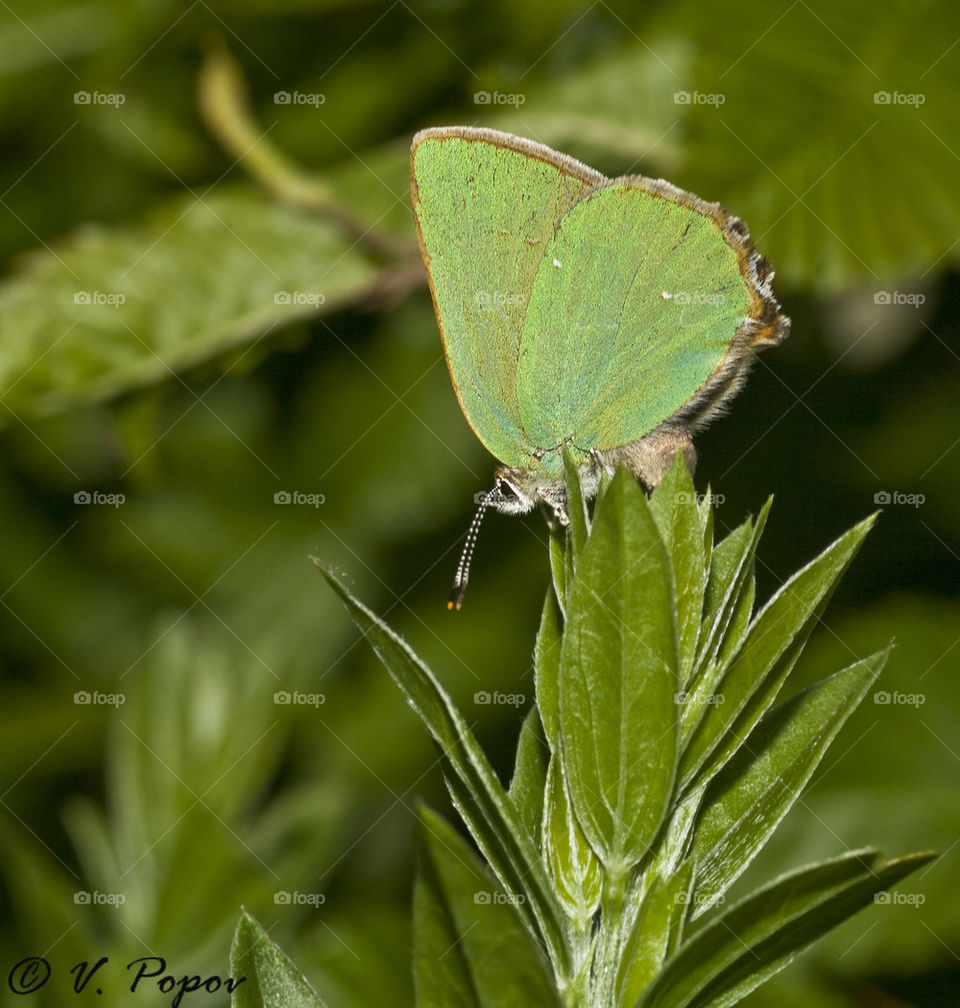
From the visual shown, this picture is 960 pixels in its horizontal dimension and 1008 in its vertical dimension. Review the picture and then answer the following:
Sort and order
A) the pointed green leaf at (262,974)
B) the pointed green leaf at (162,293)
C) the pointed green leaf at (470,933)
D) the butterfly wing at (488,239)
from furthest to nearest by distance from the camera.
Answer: the pointed green leaf at (162,293) → the butterfly wing at (488,239) → the pointed green leaf at (262,974) → the pointed green leaf at (470,933)

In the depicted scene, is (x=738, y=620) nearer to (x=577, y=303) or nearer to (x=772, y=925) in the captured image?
(x=772, y=925)

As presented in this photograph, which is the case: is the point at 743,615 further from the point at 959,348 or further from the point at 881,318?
the point at 881,318

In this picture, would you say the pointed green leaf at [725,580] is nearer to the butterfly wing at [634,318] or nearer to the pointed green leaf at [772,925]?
the pointed green leaf at [772,925]

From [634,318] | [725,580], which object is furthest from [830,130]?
[725,580]

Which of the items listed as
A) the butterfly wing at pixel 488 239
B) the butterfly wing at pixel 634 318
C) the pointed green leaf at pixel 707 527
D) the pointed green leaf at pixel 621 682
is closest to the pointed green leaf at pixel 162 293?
the butterfly wing at pixel 488 239

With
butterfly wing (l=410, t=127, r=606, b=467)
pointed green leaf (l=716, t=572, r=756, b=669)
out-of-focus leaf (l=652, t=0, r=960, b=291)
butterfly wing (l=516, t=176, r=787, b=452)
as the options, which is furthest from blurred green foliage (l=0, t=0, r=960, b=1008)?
pointed green leaf (l=716, t=572, r=756, b=669)

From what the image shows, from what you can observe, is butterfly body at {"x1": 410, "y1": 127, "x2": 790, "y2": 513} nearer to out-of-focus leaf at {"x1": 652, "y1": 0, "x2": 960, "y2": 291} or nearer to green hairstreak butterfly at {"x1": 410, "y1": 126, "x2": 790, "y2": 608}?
green hairstreak butterfly at {"x1": 410, "y1": 126, "x2": 790, "y2": 608}

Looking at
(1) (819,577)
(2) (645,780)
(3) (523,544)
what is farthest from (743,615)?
(3) (523,544)
